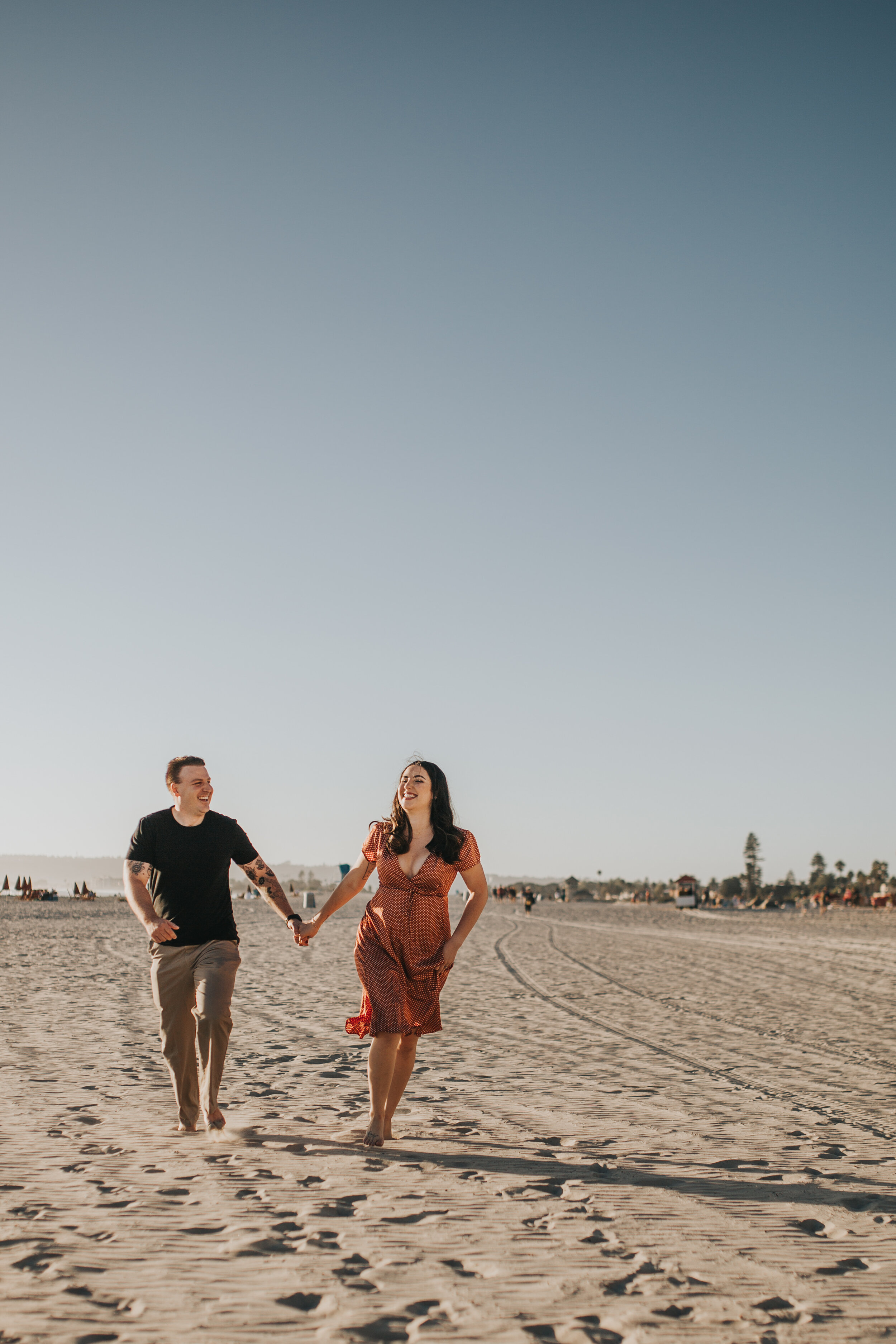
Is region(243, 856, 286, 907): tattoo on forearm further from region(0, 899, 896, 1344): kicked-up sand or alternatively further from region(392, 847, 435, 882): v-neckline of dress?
region(0, 899, 896, 1344): kicked-up sand

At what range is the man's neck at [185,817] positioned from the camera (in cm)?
473

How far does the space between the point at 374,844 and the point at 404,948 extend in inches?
19.1

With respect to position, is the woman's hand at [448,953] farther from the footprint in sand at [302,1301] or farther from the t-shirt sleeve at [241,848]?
the footprint in sand at [302,1301]

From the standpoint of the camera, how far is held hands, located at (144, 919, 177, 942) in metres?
4.45

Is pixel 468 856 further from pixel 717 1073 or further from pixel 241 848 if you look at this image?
pixel 717 1073

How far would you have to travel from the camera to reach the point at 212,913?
15.3ft

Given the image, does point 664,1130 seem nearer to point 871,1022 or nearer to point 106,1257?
point 106,1257

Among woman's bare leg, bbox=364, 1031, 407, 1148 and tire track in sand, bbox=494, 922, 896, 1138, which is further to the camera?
tire track in sand, bbox=494, 922, 896, 1138

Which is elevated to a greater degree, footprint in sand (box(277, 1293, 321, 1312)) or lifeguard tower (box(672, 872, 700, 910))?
footprint in sand (box(277, 1293, 321, 1312))

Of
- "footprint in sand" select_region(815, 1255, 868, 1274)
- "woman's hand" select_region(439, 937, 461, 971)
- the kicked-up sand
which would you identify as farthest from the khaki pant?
"footprint in sand" select_region(815, 1255, 868, 1274)

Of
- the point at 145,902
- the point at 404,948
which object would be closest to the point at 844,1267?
the point at 404,948

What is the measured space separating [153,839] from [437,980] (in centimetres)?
148

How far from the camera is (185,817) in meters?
4.73

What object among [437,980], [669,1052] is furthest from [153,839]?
[669,1052]
